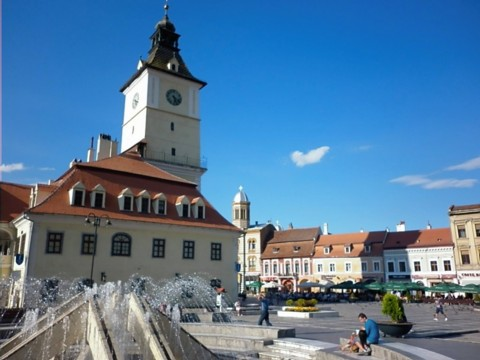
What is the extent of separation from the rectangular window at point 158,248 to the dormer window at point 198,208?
3.62 metres

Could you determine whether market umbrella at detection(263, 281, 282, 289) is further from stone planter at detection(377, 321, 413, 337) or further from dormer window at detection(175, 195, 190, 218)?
stone planter at detection(377, 321, 413, 337)

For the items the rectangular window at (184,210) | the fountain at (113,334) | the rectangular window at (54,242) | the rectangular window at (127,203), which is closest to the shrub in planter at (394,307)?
the fountain at (113,334)

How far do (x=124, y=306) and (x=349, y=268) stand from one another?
175 feet

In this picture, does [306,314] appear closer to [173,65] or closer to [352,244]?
[173,65]

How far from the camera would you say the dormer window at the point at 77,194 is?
26500 mm

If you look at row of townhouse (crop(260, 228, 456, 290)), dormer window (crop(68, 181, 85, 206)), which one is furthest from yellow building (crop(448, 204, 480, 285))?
dormer window (crop(68, 181, 85, 206))

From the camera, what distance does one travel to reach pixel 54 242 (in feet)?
82.3

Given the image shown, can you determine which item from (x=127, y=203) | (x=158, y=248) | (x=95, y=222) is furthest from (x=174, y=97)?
(x=95, y=222)

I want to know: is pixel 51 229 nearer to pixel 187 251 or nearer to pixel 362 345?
pixel 187 251

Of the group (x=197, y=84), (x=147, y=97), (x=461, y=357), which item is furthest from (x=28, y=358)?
(x=197, y=84)

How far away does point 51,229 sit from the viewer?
985 inches

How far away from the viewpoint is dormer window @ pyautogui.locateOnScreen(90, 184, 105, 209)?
27.2 m

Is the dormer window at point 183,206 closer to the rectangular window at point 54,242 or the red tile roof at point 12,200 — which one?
the rectangular window at point 54,242

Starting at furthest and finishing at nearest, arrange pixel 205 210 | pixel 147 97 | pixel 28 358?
pixel 147 97, pixel 205 210, pixel 28 358
